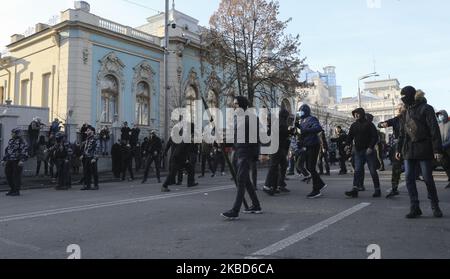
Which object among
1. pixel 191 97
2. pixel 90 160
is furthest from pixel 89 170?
pixel 191 97

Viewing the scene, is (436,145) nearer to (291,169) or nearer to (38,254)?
(38,254)

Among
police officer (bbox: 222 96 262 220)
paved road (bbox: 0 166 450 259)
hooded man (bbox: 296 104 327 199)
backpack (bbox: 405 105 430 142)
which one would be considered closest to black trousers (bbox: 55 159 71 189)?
paved road (bbox: 0 166 450 259)

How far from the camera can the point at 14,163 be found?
38.0 ft

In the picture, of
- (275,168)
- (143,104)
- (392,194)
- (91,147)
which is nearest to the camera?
(392,194)

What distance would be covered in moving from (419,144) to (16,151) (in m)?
9.91

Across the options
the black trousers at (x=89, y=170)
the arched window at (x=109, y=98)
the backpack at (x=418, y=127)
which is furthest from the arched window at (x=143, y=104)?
the backpack at (x=418, y=127)

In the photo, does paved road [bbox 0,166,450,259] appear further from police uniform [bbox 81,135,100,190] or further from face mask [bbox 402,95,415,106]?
police uniform [bbox 81,135,100,190]

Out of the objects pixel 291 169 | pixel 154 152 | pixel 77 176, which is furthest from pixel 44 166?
pixel 291 169

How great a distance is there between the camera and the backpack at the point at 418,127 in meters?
6.58

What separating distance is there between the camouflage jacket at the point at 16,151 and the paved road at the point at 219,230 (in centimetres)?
303

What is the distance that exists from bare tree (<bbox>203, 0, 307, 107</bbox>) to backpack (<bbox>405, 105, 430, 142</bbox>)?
22.2 m

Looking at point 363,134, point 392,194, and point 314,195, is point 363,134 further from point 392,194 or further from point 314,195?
point 314,195

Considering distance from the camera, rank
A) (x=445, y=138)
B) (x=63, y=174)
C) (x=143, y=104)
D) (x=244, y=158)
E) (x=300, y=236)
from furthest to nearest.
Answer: (x=143, y=104) → (x=63, y=174) → (x=445, y=138) → (x=244, y=158) → (x=300, y=236)

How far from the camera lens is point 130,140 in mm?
19250
